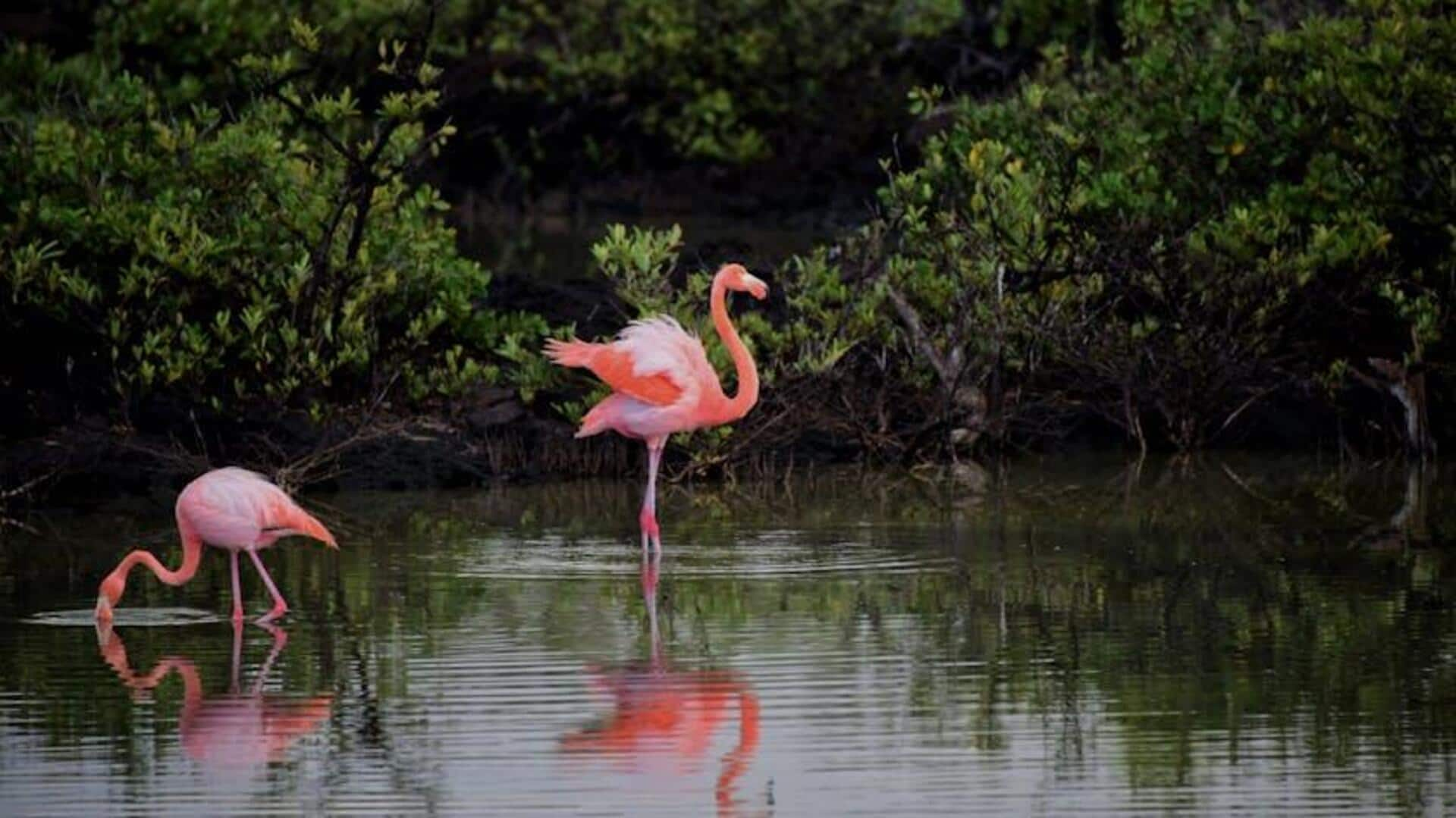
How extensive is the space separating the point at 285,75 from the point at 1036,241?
4.16 m

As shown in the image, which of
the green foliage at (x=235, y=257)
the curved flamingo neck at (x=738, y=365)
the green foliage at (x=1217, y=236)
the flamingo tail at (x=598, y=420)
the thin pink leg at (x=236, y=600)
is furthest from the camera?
the green foliage at (x=1217, y=236)

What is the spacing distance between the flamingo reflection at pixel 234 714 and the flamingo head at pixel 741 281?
10.6ft

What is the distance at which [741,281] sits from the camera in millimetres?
13117

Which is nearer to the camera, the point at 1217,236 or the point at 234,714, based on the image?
the point at 234,714

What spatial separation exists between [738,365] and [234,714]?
4.67m

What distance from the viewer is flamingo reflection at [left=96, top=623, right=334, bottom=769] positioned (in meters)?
8.73

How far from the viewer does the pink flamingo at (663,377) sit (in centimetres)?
1332

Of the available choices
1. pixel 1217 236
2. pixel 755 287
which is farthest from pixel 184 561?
pixel 1217 236

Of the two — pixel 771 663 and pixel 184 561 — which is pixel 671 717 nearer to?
pixel 771 663

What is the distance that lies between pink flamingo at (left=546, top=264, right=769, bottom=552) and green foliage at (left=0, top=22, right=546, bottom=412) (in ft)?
6.87

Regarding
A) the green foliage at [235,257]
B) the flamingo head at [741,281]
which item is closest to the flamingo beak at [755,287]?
the flamingo head at [741,281]

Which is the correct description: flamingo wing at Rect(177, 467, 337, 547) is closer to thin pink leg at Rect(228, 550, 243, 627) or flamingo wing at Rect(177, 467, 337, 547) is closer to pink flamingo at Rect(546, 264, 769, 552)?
thin pink leg at Rect(228, 550, 243, 627)

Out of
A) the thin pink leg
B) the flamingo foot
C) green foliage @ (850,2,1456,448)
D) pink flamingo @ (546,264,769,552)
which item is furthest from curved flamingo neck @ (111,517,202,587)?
green foliage @ (850,2,1456,448)

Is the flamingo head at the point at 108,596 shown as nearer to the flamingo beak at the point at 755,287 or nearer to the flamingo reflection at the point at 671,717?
the flamingo reflection at the point at 671,717
